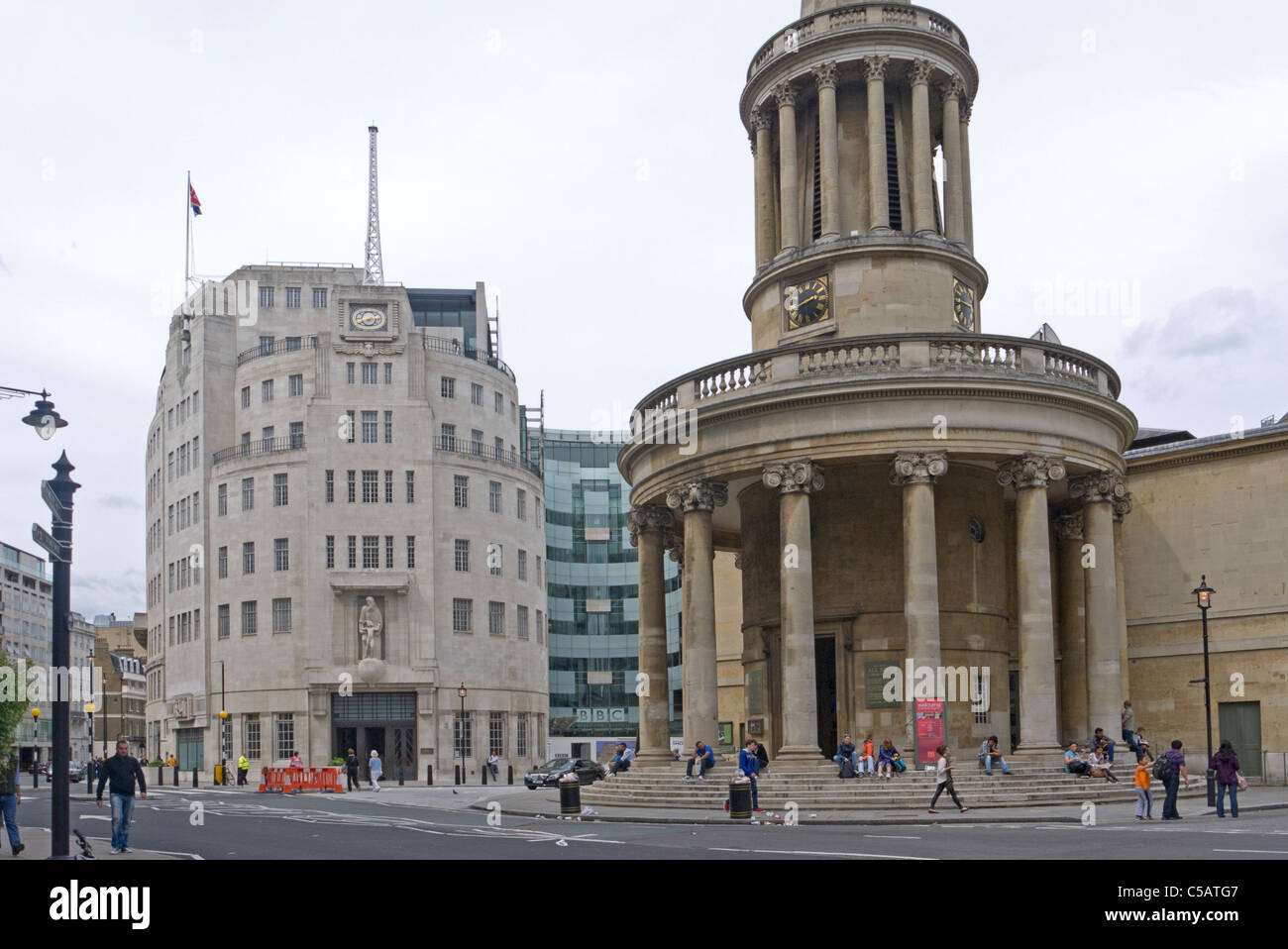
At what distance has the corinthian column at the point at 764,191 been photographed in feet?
132

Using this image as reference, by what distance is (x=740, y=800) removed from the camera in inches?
1096

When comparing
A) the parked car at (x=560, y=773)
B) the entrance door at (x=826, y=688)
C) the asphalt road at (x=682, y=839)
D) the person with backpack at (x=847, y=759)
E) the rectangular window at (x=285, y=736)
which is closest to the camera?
the asphalt road at (x=682, y=839)

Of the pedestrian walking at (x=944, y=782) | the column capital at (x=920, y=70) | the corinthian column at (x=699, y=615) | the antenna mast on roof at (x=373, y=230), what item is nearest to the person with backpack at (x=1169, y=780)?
the pedestrian walking at (x=944, y=782)

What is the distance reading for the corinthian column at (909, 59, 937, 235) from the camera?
1475 inches

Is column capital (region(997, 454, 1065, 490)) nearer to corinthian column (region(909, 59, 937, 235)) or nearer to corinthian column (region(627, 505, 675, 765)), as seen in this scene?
corinthian column (region(909, 59, 937, 235))

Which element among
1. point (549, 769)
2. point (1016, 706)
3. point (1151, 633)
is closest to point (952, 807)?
point (1016, 706)

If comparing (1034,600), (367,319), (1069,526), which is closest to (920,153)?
(1069,526)

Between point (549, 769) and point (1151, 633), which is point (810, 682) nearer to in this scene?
point (1151, 633)

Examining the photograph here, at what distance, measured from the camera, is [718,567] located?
167ft

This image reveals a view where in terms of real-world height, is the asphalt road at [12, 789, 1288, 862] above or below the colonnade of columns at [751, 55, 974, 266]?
below

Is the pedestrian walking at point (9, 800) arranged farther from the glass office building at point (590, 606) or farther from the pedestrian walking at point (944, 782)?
the glass office building at point (590, 606)

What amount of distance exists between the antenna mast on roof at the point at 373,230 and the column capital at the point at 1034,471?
2951 inches

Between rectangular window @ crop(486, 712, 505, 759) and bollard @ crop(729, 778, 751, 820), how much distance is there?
5741cm

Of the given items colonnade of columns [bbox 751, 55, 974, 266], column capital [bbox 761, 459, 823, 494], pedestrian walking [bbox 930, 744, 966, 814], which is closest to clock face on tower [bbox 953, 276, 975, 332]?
colonnade of columns [bbox 751, 55, 974, 266]
